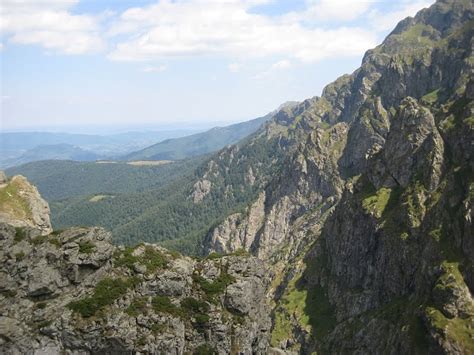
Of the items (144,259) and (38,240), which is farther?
(144,259)

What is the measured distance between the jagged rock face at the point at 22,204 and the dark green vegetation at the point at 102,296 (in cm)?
5676

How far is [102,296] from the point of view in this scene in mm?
56281

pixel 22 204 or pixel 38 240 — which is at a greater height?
pixel 38 240

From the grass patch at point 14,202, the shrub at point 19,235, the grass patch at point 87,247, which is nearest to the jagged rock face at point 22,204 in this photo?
the grass patch at point 14,202

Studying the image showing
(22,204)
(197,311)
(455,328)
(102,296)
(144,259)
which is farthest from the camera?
(22,204)

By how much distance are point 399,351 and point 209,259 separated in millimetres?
67722

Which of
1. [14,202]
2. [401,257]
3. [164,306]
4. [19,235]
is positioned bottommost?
[401,257]

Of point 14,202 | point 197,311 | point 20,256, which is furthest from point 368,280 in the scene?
point 20,256

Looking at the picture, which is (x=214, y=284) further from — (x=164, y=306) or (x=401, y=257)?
(x=401, y=257)

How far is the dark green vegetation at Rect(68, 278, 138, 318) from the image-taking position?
54.8 metres

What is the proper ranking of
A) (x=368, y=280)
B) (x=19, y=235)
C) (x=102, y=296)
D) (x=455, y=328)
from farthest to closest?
(x=368, y=280), (x=455, y=328), (x=19, y=235), (x=102, y=296)

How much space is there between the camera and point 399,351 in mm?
109500

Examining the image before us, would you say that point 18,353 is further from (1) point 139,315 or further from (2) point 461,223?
(2) point 461,223

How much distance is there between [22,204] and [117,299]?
2922 inches
